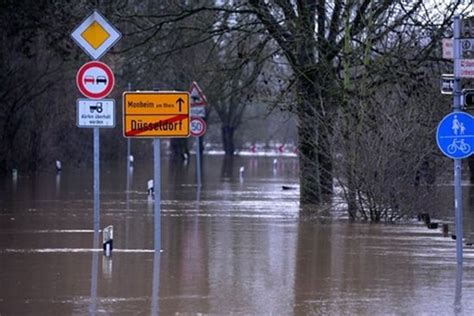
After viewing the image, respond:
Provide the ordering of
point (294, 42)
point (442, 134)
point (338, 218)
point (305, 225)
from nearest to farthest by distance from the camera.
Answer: point (442, 134)
point (305, 225)
point (338, 218)
point (294, 42)

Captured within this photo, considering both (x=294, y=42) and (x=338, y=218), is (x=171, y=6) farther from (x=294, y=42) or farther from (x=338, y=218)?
(x=338, y=218)

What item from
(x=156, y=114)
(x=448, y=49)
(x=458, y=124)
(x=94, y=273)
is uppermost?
(x=448, y=49)

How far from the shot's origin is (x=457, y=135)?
45.1 ft

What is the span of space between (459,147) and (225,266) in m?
3.33

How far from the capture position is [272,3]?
25.7 metres

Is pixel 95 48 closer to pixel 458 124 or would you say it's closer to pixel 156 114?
pixel 156 114

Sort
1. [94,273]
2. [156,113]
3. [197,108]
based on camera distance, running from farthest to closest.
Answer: [197,108] < [156,113] < [94,273]

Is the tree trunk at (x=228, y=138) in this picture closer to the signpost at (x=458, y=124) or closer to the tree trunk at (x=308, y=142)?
A: the tree trunk at (x=308, y=142)

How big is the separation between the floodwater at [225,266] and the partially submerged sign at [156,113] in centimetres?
171

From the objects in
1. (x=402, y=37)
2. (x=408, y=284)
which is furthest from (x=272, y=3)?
(x=408, y=284)

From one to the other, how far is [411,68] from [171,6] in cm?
736

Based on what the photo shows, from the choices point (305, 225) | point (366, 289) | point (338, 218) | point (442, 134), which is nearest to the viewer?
point (366, 289)

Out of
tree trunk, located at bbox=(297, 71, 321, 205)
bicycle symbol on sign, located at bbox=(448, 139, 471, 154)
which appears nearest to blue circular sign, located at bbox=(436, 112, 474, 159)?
bicycle symbol on sign, located at bbox=(448, 139, 471, 154)

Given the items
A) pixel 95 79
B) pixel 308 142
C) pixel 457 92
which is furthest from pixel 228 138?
pixel 457 92
